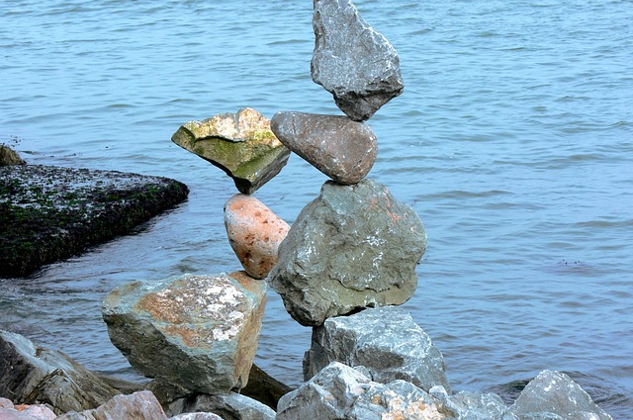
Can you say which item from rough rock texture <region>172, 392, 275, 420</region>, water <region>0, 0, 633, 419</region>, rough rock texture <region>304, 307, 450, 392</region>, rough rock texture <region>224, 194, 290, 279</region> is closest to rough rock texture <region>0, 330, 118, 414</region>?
rough rock texture <region>172, 392, 275, 420</region>

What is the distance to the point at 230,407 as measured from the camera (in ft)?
16.8

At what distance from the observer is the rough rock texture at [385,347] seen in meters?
4.54

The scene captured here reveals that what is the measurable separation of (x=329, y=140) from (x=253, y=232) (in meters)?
0.68

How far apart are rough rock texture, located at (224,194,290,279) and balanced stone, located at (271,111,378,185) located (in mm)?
460

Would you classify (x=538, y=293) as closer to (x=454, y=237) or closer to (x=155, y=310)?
(x=454, y=237)

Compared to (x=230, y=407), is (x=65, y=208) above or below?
below

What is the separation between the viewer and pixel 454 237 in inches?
359

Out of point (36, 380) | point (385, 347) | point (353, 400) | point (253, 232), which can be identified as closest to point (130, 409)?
point (353, 400)

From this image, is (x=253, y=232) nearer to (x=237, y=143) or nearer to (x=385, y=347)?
(x=237, y=143)

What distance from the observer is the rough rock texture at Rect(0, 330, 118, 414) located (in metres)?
4.65

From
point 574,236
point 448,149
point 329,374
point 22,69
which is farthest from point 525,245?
point 22,69

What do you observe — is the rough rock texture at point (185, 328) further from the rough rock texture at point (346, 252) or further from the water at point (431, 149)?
the water at point (431, 149)

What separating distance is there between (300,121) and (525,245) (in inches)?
163

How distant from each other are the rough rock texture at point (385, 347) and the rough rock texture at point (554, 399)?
1.30 ft
